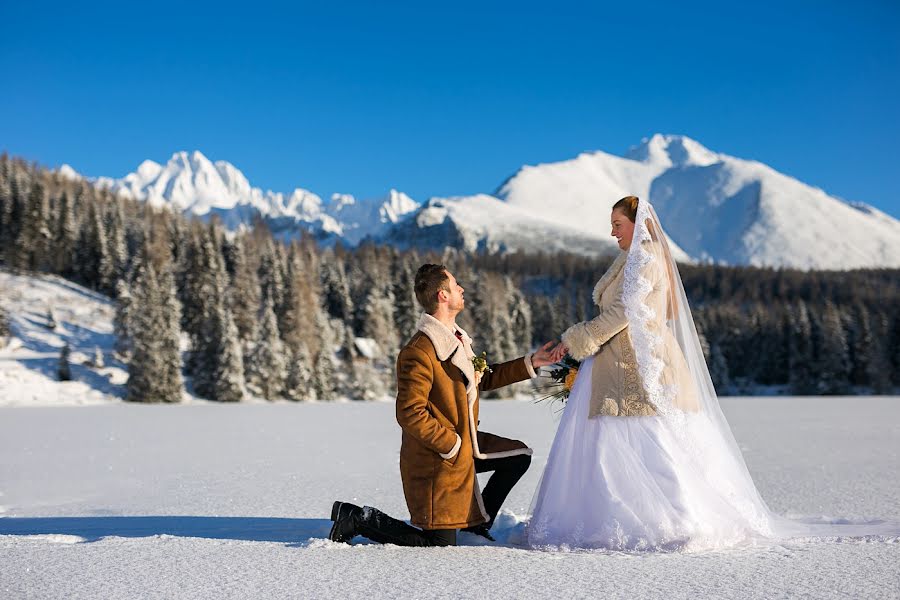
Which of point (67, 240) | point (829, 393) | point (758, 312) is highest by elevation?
point (67, 240)

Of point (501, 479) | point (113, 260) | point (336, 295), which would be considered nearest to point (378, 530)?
point (501, 479)

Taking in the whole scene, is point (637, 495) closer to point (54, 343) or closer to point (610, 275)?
point (610, 275)

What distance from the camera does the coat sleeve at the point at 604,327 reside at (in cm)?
503

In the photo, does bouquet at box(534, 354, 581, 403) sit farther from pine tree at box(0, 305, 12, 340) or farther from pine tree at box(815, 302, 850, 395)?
pine tree at box(815, 302, 850, 395)

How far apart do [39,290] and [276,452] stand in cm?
5972

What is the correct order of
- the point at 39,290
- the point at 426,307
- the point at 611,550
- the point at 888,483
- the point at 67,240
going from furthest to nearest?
1. the point at 67,240
2. the point at 39,290
3. the point at 888,483
4. the point at 426,307
5. the point at 611,550

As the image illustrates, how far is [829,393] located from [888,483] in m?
62.7

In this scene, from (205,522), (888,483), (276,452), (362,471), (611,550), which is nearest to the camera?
(611,550)

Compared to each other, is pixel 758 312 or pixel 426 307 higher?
pixel 758 312

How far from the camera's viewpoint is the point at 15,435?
18297 mm

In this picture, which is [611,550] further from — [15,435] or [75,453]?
[15,435]

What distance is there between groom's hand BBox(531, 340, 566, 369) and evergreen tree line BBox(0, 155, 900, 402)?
41021 millimetres

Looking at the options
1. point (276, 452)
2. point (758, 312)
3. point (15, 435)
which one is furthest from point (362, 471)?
point (758, 312)

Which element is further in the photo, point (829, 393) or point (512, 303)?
point (512, 303)
